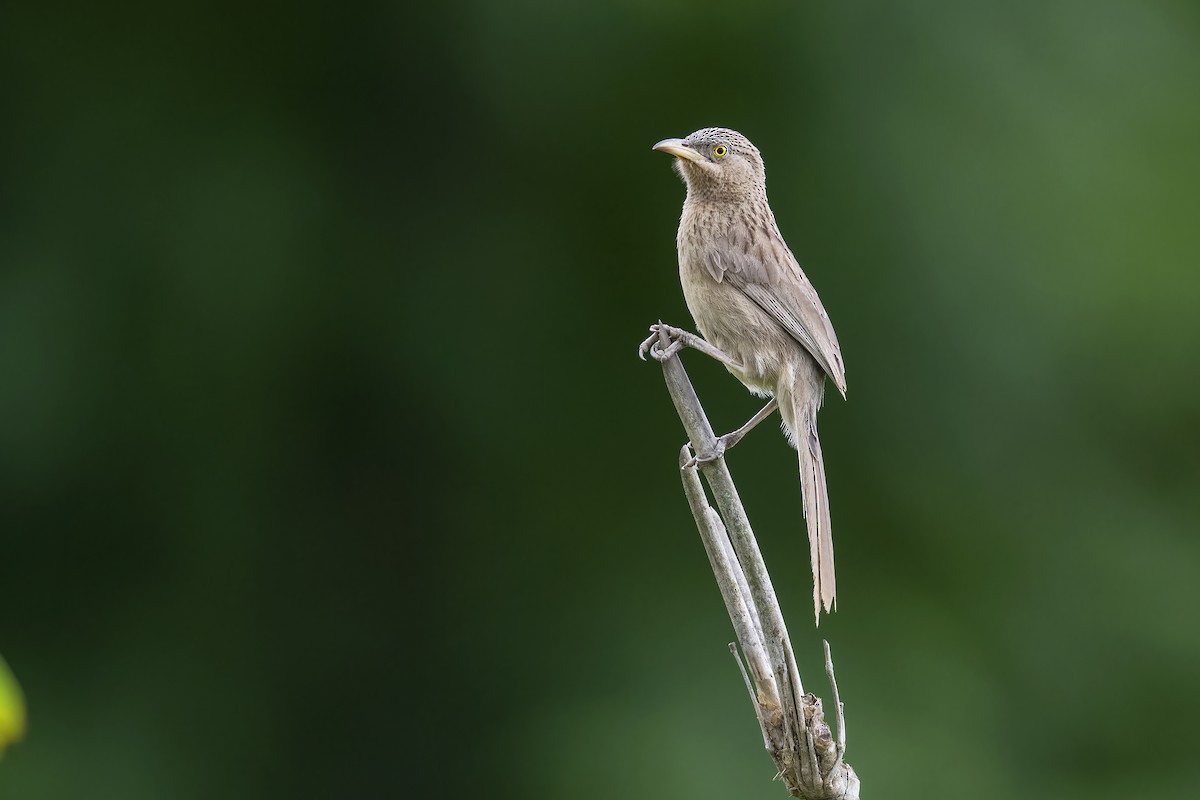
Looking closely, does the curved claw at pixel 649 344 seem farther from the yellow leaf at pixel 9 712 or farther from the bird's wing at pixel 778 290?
the yellow leaf at pixel 9 712

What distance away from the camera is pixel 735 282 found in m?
3.57

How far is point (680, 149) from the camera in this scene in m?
3.77

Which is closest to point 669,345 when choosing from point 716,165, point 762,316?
Answer: point 762,316

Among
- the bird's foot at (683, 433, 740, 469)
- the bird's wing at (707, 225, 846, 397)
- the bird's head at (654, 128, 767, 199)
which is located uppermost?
the bird's head at (654, 128, 767, 199)

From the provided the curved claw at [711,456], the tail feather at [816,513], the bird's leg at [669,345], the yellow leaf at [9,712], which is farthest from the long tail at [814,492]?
the yellow leaf at [9,712]

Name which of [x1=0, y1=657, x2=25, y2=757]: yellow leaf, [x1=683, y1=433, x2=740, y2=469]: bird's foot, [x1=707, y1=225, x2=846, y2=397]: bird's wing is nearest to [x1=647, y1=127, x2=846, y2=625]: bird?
[x1=707, y1=225, x2=846, y2=397]: bird's wing

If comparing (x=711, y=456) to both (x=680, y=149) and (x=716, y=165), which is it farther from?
(x=716, y=165)

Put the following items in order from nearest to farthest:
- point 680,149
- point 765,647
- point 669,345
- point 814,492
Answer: point 765,647 < point 669,345 < point 814,492 < point 680,149

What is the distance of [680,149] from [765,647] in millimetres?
1707

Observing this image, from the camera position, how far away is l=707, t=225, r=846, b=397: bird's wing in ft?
11.5

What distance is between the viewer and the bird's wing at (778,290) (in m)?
3.52

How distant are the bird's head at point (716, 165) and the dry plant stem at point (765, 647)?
137 cm

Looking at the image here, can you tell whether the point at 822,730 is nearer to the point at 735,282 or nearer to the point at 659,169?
the point at 735,282

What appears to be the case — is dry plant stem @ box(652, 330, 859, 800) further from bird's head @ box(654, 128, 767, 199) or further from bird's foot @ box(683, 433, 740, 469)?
bird's head @ box(654, 128, 767, 199)
